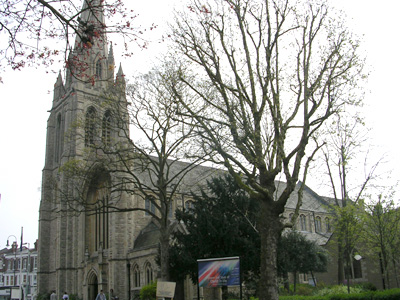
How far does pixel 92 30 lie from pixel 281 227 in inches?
320

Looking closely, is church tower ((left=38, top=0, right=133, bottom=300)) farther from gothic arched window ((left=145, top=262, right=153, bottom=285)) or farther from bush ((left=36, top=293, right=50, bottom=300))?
gothic arched window ((left=145, top=262, right=153, bottom=285))

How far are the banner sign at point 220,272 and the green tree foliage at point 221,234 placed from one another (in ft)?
31.8

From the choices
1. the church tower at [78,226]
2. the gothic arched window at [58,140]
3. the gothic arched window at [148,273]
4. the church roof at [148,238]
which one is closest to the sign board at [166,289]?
the church tower at [78,226]

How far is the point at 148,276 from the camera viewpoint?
33.3 metres

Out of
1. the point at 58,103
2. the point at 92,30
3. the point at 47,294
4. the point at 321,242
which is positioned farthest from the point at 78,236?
the point at 92,30

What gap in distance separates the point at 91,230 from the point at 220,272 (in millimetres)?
31599

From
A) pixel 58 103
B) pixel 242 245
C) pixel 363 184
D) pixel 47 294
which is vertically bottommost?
pixel 47 294

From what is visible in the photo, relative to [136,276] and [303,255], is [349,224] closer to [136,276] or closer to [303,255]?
[303,255]

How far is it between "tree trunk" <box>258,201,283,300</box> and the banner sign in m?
1.31

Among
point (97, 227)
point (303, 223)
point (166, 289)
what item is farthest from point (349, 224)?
point (303, 223)

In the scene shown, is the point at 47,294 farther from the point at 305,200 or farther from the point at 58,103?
the point at 305,200

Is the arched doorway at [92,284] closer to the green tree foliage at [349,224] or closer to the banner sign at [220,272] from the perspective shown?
the green tree foliage at [349,224]

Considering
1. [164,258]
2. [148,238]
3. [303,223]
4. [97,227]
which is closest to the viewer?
[164,258]

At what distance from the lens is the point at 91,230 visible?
42.6m
